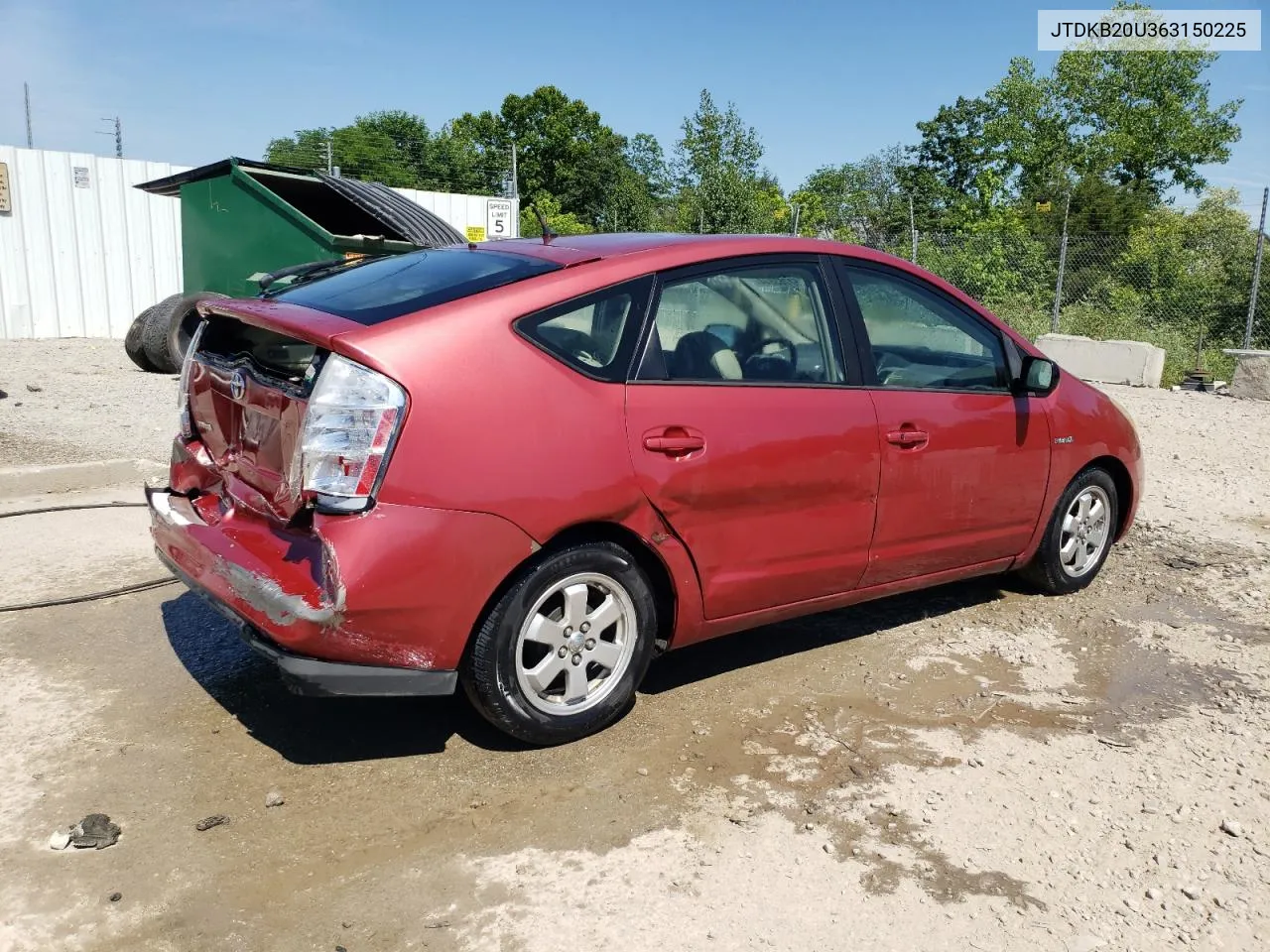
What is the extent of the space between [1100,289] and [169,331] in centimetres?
1593

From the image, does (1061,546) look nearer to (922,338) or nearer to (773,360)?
(922,338)

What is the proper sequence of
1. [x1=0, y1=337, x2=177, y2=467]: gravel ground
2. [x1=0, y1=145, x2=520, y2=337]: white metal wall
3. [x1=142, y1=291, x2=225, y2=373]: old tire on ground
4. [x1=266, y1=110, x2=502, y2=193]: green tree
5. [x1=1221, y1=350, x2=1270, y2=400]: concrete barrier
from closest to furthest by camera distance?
[x1=0, y1=337, x2=177, y2=467]: gravel ground → [x1=142, y1=291, x2=225, y2=373]: old tire on ground → [x1=1221, y1=350, x2=1270, y2=400]: concrete barrier → [x1=0, y1=145, x2=520, y2=337]: white metal wall → [x1=266, y1=110, x2=502, y2=193]: green tree

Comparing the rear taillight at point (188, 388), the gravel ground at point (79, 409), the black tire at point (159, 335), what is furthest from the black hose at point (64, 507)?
the black tire at point (159, 335)

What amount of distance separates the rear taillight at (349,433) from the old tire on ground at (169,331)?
9604 millimetres

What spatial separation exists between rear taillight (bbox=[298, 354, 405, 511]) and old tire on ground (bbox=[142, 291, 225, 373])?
31.5 ft

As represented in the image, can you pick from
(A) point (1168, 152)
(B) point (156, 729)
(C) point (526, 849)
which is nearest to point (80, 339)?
(B) point (156, 729)

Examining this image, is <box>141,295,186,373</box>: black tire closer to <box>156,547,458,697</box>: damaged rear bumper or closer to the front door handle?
<box>156,547,458,697</box>: damaged rear bumper

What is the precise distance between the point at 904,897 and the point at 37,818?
244 cm

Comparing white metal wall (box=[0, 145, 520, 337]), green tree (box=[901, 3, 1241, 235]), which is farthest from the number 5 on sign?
green tree (box=[901, 3, 1241, 235])

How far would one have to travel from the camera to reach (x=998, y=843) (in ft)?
9.95

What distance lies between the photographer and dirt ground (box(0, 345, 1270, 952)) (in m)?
2.64

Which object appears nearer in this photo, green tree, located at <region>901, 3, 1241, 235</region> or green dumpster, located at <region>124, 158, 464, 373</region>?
green dumpster, located at <region>124, 158, 464, 373</region>

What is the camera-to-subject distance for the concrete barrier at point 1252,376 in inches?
534

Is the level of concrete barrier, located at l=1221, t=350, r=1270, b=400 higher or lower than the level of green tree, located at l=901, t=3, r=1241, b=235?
lower
